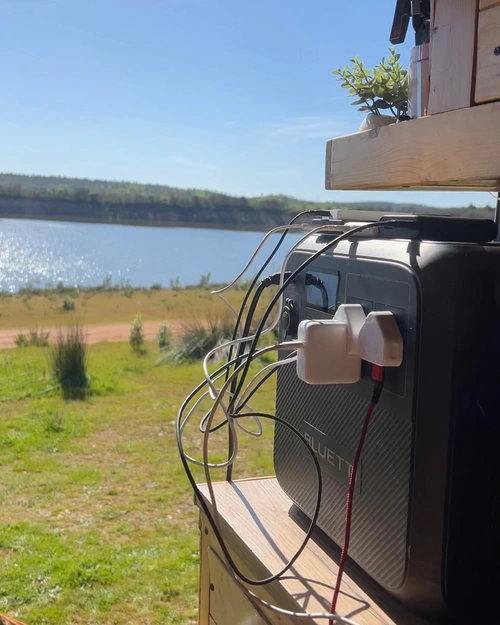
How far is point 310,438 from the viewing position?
0.82m

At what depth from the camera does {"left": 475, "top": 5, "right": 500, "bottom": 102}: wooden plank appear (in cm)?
74

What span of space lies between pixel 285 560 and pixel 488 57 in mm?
676

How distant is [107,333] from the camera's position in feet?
31.7

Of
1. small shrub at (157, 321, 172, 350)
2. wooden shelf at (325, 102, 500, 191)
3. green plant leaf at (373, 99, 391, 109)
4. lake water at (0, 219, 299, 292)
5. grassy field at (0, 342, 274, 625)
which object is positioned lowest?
lake water at (0, 219, 299, 292)

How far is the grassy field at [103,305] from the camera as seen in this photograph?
11266mm

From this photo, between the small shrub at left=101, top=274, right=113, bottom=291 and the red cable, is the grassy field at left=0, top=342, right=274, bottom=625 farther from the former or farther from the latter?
the small shrub at left=101, top=274, right=113, bottom=291

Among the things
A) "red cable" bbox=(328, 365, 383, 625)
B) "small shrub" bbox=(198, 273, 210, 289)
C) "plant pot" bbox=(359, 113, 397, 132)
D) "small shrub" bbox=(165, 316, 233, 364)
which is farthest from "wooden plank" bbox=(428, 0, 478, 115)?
"small shrub" bbox=(198, 273, 210, 289)

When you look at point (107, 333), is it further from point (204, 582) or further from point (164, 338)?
point (204, 582)

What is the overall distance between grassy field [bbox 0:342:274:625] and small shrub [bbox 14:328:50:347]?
228 cm

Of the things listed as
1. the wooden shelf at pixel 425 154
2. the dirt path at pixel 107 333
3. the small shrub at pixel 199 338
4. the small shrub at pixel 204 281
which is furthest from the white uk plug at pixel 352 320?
the small shrub at pixel 204 281

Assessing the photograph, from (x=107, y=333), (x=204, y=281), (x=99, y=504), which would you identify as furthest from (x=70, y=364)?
(x=204, y=281)

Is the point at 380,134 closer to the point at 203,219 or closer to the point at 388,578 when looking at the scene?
the point at 388,578

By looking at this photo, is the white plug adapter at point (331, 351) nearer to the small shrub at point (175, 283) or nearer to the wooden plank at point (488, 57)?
the wooden plank at point (488, 57)

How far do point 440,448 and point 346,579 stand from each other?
25 cm
